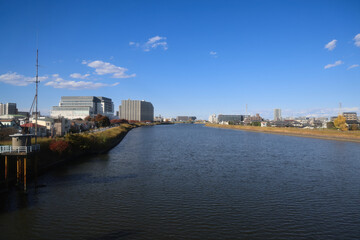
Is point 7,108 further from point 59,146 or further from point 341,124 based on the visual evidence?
point 341,124

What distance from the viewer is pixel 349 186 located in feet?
59.8

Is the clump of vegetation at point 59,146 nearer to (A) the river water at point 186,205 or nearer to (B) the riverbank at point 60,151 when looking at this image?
(B) the riverbank at point 60,151

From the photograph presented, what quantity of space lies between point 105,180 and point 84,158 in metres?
12.4

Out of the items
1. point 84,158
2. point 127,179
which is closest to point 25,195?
point 127,179

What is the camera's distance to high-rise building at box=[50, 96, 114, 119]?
125438 mm

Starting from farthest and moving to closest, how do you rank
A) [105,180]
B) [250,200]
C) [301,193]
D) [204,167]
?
[204,167] < [105,180] < [301,193] < [250,200]

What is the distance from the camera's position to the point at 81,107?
129500 mm

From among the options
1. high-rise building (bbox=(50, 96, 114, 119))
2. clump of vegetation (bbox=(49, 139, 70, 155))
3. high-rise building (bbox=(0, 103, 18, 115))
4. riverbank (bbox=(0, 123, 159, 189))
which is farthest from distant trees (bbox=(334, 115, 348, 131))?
high-rise building (bbox=(0, 103, 18, 115))

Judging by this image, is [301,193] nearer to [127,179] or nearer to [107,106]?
[127,179]

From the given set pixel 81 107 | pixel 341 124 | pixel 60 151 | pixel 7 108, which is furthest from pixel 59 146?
pixel 7 108

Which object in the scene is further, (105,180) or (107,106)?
(107,106)

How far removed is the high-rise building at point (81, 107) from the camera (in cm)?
12544

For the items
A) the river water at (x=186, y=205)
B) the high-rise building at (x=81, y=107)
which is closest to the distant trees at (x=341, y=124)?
the river water at (x=186, y=205)

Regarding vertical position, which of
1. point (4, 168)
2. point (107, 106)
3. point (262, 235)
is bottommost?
point (262, 235)
